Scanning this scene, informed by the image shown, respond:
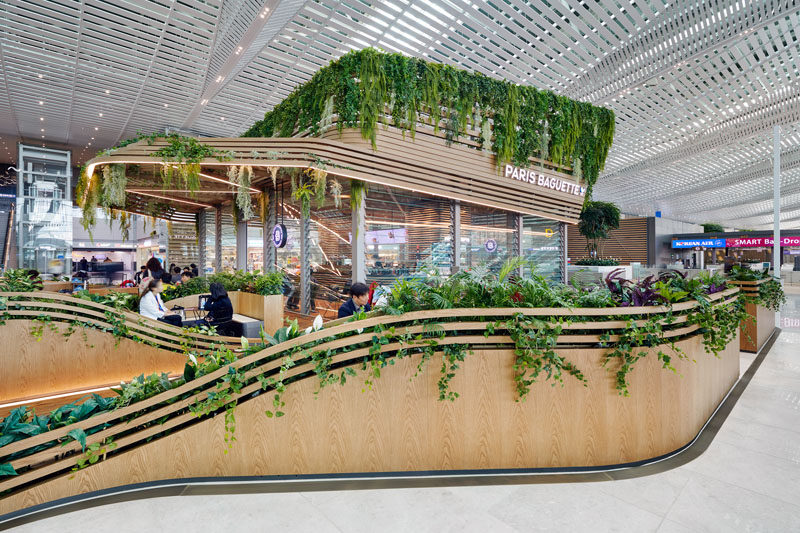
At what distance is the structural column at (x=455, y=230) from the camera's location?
966cm

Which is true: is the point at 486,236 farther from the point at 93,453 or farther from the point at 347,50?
the point at 93,453

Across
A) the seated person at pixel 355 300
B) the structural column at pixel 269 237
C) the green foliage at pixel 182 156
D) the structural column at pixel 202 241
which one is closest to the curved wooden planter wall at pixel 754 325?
the seated person at pixel 355 300

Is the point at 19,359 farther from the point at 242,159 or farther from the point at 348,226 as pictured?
the point at 348,226

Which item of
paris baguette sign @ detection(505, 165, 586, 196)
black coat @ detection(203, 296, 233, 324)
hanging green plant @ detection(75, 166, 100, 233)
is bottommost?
black coat @ detection(203, 296, 233, 324)

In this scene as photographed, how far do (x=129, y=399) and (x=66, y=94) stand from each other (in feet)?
44.3

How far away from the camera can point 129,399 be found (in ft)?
8.54

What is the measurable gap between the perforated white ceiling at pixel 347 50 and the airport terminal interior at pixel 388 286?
9cm

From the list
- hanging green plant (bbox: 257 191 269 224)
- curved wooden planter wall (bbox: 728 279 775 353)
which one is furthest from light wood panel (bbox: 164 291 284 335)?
curved wooden planter wall (bbox: 728 279 775 353)

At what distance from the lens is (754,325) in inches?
261

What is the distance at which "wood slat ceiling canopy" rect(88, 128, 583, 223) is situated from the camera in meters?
6.97

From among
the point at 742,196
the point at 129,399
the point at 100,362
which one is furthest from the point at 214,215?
the point at 742,196

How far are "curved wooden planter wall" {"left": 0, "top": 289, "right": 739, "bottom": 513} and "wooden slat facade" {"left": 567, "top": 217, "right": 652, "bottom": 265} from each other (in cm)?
2160

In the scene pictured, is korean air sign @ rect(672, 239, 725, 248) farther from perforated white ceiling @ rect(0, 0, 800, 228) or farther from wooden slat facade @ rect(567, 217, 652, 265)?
perforated white ceiling @ rect(0, 0, 800, 228)

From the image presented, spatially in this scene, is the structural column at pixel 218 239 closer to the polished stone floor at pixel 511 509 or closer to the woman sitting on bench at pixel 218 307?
the woman sitting on bench at pixel 218 307
